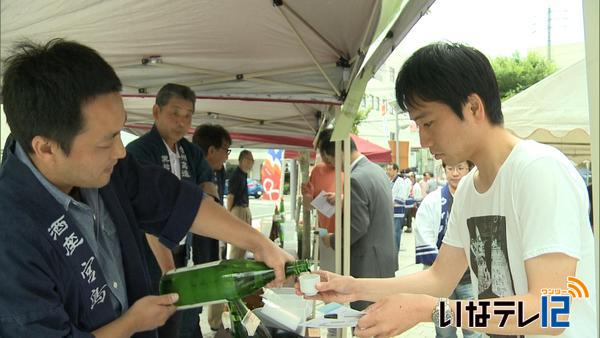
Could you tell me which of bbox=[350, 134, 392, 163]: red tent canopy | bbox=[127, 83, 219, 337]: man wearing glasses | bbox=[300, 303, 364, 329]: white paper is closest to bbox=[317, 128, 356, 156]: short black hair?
bbox=[127, 83, 219, 337]: man wearing glasses

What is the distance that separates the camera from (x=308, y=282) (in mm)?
1271

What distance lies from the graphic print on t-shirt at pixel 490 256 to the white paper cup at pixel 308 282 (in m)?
0.48

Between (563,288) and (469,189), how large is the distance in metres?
0.44

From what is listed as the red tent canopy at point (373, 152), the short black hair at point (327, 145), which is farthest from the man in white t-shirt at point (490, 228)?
the red tent canopy at point (373, 152)

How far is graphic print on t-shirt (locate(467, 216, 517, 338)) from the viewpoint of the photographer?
1.17m

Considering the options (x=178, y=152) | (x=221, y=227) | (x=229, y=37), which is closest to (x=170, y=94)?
(x=178, y=152)

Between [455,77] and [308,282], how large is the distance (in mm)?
693

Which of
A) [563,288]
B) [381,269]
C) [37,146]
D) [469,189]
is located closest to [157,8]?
[37,146]

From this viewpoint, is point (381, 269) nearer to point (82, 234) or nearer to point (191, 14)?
point (191, 14)

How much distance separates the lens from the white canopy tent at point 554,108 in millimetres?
5320

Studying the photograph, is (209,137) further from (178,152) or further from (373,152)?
(373,152)

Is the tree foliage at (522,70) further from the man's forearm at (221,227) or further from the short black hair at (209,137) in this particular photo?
the man's forearm at (221,227)

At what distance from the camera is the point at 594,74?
1.92 ft

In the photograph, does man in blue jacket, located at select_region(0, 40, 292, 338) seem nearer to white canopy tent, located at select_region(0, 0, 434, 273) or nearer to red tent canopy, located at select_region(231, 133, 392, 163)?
white canopy tent, located at select_region(0, 0, 434, 273)
